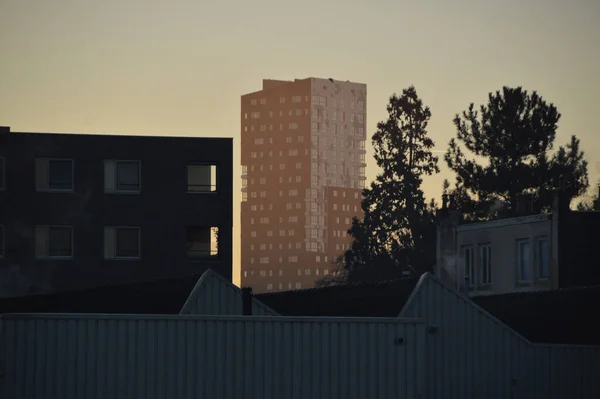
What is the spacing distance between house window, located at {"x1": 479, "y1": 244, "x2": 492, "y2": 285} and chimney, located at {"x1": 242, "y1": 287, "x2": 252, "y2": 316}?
34.9 meters

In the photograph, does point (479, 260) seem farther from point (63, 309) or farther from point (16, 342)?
point (16, 342)

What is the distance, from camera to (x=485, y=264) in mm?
73375

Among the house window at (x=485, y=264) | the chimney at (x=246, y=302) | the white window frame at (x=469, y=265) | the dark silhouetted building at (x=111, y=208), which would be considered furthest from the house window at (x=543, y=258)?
the chimney at (x=246, y=302)

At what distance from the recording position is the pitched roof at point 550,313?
4859 cm

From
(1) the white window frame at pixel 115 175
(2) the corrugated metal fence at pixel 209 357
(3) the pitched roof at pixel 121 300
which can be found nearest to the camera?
(2) the corrugated metal fence at pixel 209 357

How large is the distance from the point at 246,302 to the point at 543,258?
103 ft

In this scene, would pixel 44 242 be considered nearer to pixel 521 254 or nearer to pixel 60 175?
pixel 60 175

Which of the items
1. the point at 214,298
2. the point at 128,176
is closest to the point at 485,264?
the point at 128,176

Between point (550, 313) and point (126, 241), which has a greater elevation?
point (126, 241)

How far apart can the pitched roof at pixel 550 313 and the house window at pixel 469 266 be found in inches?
954

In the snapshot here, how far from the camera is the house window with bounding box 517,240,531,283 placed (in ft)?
226

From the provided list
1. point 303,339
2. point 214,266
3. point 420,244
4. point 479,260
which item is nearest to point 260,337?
point 303,339

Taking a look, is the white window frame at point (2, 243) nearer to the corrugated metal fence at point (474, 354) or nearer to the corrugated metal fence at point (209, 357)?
the corrugated metal fence at point (474, 354)

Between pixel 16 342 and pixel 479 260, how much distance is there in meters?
44.1
